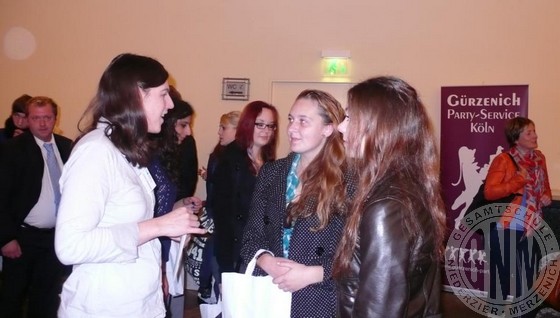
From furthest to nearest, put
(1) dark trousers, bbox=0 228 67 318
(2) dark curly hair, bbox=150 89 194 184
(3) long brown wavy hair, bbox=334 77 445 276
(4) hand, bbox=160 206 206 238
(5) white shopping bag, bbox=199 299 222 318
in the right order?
(1) dark trousers, bbox=0 228 67 318, (5) white shopping bag, bbox=199 299 222 318, (2) dark curly hair, bbox=150 89 194 184, (4) hand, bbox=160 206 206 238, (3) long brown wavy hair, bbox=334 77 445 276

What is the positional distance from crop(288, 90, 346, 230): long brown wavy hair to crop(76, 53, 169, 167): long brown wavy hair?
0.70 metres

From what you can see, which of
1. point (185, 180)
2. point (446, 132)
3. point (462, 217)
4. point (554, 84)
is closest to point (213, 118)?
point (185, 180)

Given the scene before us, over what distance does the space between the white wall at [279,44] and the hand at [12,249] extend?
106 inches

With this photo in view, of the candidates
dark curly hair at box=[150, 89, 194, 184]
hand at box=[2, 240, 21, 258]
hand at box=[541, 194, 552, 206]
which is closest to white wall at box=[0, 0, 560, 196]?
hand at box=[541, 194, 552, 206]

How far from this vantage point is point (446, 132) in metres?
5.32

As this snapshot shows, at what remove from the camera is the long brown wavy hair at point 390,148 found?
4.41 feet

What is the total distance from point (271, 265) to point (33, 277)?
2.29m

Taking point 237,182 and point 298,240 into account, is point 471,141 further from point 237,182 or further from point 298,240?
point 298,240

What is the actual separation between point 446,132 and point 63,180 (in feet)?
15.4

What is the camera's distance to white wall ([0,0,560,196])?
207 inches

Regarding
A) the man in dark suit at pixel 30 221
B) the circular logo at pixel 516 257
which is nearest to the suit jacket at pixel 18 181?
the man in dark suit at pixel 30 221

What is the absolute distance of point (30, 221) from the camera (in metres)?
3.29

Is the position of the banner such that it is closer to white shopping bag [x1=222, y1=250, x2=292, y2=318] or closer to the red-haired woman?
the red-haired woman

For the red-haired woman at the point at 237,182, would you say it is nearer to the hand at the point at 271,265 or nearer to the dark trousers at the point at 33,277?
the hand at the point at 271,265
